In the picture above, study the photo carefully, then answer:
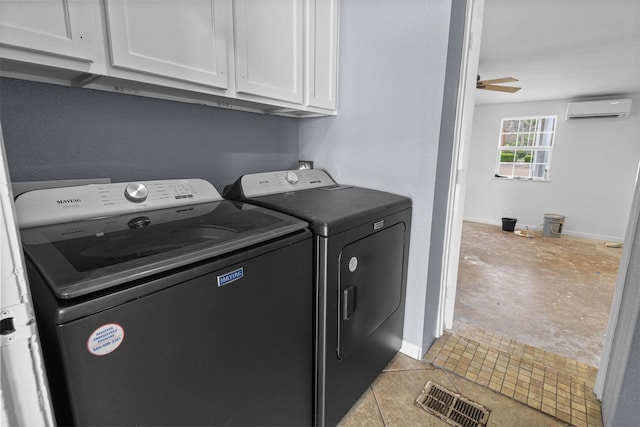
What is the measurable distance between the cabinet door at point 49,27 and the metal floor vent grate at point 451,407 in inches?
78.3

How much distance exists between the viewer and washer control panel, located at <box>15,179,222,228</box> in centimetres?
98

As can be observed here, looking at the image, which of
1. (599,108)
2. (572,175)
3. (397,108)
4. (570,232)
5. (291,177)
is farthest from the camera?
(570,232)

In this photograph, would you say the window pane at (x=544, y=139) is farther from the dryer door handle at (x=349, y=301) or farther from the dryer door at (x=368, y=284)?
the dryer door handle at (x=349, y=301)

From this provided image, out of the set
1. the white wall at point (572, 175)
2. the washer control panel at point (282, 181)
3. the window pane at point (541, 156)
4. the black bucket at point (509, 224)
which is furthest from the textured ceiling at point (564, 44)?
the black bucket at point (509, 224)

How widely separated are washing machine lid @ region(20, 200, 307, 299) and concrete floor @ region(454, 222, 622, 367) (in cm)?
189

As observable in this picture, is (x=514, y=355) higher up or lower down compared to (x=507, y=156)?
lower down

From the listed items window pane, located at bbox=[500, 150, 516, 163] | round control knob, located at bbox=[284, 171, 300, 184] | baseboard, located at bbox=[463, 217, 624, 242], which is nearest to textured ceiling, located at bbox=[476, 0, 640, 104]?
window pane, located at bbox=[500, 150, 516, 163]

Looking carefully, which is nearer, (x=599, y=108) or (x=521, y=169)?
(x=599, y=108)

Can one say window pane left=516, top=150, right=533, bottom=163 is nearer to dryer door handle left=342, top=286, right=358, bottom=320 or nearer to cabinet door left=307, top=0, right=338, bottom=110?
cabinet door left=307, top=0, right=338, bottom=110

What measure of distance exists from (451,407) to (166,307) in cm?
146

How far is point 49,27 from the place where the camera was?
2.78 feet

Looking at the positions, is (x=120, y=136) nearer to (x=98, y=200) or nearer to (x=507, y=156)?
(x=98, y=200)

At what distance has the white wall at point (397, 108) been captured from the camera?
1508 millimetres

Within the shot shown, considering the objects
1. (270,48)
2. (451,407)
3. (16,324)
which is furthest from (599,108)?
(16,324)
